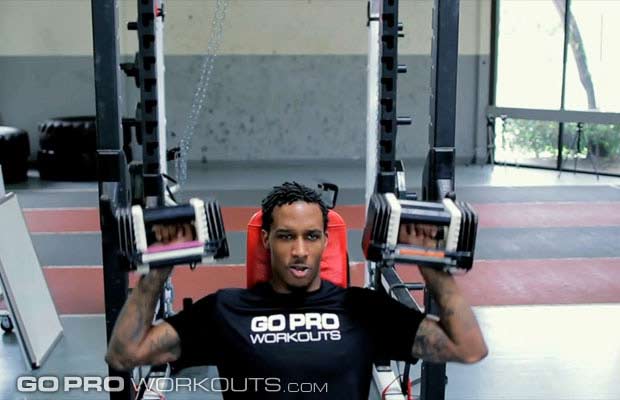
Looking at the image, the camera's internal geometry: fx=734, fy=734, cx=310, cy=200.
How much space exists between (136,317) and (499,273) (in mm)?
3665

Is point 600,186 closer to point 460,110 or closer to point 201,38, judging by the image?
point 460,110

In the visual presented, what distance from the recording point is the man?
1.65 metres

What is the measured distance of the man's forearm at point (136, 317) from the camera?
5.32 feet

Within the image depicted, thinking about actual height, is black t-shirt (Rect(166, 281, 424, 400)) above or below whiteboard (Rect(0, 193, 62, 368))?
above

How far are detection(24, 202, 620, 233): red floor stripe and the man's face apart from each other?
4.17 meters

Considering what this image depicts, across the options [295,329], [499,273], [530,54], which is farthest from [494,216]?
[295,329]

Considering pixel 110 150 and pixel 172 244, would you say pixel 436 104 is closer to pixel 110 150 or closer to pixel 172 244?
pixel 110 150

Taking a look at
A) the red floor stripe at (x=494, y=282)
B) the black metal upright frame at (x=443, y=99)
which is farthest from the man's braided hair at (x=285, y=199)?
the red floor stripe at (x=494, y=282)

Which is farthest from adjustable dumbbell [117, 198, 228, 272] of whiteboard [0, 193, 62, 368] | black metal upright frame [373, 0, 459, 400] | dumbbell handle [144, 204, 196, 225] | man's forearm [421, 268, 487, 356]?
whiteboard [0, 193, 62, 368]

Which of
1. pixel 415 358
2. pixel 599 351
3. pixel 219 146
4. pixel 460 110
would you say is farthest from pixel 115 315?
pixel 460 110

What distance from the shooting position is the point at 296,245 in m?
1.73

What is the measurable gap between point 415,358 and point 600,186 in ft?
22.2

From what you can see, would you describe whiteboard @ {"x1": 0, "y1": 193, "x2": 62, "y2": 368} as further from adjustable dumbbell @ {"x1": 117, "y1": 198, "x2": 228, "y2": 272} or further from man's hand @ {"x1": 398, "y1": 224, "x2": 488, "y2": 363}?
man's hand @ {"x1": 398, "y1": 224, "x2": 488, "y2": 363}

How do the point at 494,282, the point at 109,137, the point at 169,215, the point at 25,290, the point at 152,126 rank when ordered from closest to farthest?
1. the point at 169,215
2. the point at 109,137
3. the point at 152,126
4. the point at 25,290
5. the point at 494,282
